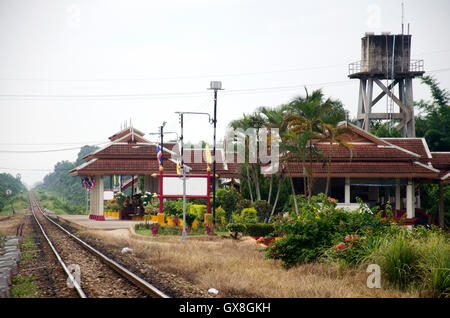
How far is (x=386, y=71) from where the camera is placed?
159 ft

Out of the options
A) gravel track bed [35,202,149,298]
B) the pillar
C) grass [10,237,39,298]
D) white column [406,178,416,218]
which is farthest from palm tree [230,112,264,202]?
grass [10,237,39,298]

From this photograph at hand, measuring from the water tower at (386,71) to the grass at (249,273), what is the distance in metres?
30.4

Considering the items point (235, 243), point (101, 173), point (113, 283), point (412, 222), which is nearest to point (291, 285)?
point (113, 283)

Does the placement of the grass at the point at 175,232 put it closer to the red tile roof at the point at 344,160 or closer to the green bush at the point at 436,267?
the red tile roof at the point at 344,160

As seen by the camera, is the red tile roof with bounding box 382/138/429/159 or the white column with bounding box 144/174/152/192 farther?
the white column with bounding box 144/174/152/192

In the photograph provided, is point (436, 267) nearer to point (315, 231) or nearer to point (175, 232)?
point (315, 231)

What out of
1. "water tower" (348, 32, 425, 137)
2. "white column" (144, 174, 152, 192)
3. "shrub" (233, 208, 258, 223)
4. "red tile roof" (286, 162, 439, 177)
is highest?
"water tower" (348, 32, 425, 137)

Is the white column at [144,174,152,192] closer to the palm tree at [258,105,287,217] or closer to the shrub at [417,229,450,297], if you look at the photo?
the palm tree at [258,105,287,217]

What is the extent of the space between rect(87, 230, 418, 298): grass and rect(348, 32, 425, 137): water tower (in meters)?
30.4

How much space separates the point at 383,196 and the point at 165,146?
19.3m

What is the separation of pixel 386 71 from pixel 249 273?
125ft

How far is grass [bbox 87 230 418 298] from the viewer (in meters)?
11.8

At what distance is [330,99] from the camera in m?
30.9
